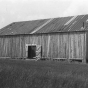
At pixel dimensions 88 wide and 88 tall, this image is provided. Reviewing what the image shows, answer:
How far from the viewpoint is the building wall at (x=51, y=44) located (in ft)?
78.9

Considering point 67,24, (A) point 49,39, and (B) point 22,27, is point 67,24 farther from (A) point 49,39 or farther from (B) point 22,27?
(B) point 22,27

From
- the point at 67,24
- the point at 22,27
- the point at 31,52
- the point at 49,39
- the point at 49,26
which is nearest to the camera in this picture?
the point at 49,39

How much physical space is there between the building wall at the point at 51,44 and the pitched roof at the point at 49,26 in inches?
22.7

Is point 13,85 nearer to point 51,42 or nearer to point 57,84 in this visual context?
point 57,84

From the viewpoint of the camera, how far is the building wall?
24.1 meters

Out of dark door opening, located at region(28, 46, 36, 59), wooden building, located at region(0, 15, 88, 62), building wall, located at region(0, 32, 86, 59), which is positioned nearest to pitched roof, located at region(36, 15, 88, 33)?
wooden building, located at region(0, 15, 88, 62)

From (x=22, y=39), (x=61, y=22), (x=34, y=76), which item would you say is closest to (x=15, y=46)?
(x=22, y=39)

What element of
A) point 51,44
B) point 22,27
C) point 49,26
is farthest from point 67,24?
point 22,27

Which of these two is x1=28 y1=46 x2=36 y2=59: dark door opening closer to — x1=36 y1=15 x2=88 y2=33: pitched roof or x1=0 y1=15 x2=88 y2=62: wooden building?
x1=0 y1=15 x2=88 y2=62: wooden building

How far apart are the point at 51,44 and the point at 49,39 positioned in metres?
0.59

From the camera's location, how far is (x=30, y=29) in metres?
28.6

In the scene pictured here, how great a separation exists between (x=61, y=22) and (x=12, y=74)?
1941 cm

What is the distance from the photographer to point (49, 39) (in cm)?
2584

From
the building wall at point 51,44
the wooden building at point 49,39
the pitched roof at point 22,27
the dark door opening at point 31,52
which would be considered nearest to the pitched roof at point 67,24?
the wooden building at point 49,39
